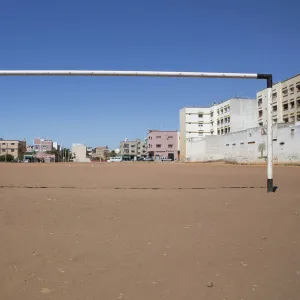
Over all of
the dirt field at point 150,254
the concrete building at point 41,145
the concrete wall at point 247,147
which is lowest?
the dirt field at point 150,254

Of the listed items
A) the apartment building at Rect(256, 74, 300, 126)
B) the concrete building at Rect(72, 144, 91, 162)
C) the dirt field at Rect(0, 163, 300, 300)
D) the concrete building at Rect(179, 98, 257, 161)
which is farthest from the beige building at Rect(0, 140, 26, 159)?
the dirt field at Rect(0, 163, 300, 300)

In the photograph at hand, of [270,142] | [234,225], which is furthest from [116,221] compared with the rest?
[270,142]

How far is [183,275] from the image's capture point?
3.16 metres

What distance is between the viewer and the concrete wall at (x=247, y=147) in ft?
136

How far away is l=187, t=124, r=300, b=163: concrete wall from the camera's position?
136 ft

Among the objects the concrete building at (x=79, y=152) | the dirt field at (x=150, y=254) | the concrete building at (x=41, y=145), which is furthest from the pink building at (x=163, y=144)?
the dirt field at (x=150, y=254)

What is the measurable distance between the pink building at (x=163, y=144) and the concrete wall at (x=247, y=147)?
31.0 metres

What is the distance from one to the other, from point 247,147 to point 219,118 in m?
38.3

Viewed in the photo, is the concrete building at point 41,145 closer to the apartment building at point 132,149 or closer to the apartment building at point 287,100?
the apartment building at point 132,149

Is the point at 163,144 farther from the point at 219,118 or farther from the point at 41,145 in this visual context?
the point at 41,145

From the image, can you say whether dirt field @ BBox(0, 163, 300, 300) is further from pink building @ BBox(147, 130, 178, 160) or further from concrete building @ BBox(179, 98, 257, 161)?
pink building @ BBox(147, 130, 178, 160)

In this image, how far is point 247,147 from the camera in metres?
51.7

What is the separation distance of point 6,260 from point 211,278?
226 centimetres

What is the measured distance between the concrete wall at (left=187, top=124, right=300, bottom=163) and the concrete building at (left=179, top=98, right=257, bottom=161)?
1214 centimetres
